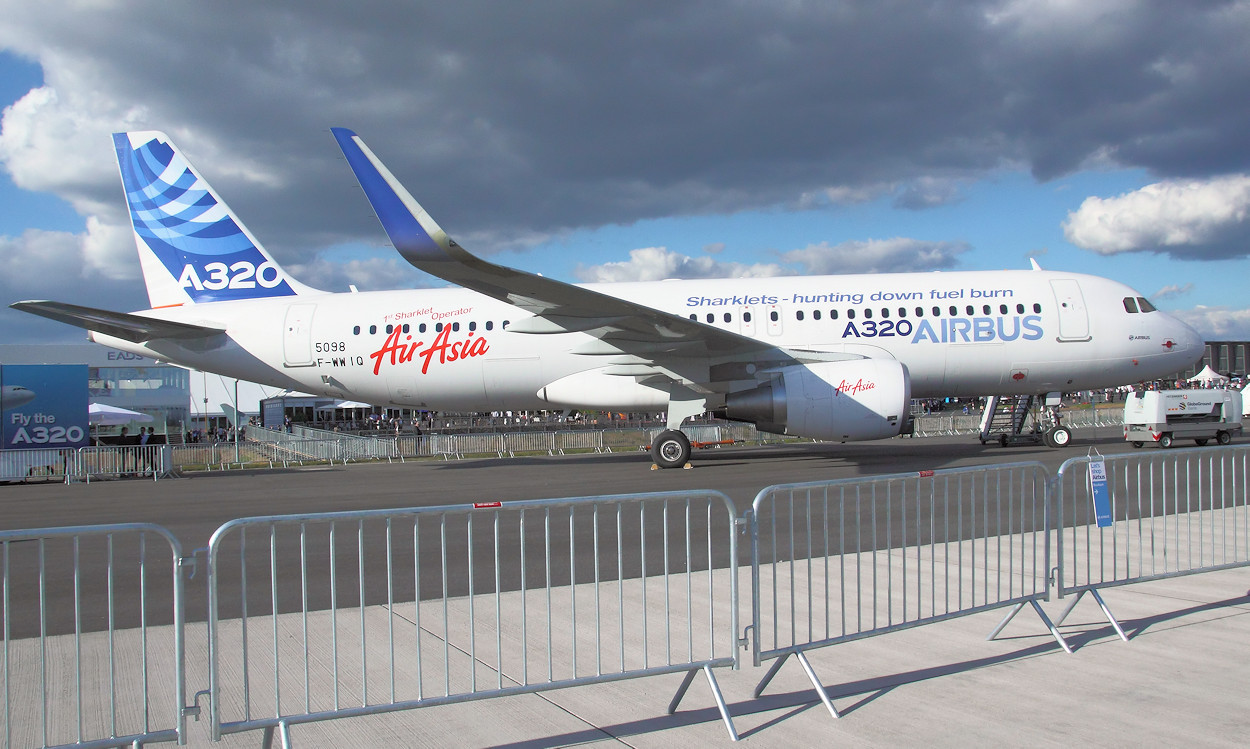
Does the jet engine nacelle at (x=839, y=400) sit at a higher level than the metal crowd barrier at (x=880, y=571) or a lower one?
higher

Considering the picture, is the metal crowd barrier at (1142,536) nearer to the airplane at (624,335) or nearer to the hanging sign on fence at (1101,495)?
the hanging sign on fence at (1101,495)

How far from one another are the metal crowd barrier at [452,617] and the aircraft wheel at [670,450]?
23.6 feet

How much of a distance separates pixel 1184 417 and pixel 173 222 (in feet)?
78.5

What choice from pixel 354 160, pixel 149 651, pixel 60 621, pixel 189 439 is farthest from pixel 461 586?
pixel 189 439

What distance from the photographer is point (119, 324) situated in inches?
662

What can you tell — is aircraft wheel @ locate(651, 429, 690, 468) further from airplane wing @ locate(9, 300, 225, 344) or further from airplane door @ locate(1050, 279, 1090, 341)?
airplane wing @ locate(9, 300, 225, 344)

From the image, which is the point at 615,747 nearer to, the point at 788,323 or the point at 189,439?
the point at 788,323

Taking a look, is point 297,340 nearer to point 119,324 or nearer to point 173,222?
point 119,324

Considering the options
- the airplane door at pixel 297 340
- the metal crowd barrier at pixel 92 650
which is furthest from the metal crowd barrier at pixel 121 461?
the metal crowd barrier at pixel 92 650

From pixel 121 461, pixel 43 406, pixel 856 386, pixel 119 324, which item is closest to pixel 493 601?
pixel 856 386

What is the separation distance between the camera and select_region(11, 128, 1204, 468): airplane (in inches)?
635

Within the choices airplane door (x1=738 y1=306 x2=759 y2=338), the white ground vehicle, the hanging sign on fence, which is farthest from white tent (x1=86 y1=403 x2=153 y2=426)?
the hanging sign on fence

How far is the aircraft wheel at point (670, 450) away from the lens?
16.4 meters

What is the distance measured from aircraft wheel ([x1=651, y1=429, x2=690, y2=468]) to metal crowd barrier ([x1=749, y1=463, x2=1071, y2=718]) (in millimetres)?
6127
